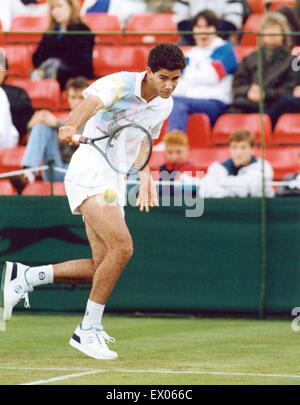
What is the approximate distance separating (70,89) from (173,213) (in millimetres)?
1871

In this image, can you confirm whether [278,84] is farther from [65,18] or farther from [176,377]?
[176,377]

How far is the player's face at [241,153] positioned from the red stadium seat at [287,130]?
0.51 m

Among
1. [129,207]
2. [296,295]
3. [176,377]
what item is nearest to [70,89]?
[129,207]

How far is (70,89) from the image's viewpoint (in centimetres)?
1116

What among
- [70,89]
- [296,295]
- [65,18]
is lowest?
[296,295]

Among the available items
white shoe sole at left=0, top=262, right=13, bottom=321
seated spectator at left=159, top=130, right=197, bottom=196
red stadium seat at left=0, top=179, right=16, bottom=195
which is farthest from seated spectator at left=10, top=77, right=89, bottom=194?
white shoe sole at left=0, top=262, right=13, bottom=321

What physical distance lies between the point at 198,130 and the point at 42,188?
71.8 inches

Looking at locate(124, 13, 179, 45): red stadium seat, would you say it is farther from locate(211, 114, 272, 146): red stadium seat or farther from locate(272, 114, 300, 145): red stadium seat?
locate(272, 114, 300, 145): red stadium seat

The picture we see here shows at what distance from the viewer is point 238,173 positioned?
10.5m

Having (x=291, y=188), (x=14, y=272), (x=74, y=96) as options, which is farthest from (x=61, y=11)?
(x=14, y=272)

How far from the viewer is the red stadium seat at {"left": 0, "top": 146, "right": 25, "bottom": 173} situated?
1067cm

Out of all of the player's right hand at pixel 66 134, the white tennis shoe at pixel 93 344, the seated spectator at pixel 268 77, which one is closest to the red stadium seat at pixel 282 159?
the seated spectator at pixel 268 77

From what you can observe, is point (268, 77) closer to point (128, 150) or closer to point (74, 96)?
point (74, 96)

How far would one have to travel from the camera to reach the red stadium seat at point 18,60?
37.4 ft
